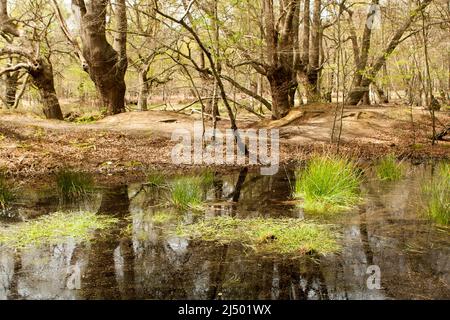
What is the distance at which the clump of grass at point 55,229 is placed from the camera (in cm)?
464

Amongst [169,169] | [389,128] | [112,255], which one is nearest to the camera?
[112,255]

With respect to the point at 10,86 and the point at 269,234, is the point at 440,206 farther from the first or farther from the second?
the point at 10,86

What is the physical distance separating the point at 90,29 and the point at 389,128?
8381mm

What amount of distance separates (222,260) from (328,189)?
7.79 ft

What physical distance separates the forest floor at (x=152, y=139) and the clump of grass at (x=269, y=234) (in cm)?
367

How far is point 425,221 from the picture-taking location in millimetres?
5121

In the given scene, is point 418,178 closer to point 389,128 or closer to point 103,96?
point 389,128

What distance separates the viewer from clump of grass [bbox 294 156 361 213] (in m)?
5.81

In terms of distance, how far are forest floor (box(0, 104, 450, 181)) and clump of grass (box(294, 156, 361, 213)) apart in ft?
7.61

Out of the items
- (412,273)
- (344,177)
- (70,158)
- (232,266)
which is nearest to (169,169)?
(70,158)

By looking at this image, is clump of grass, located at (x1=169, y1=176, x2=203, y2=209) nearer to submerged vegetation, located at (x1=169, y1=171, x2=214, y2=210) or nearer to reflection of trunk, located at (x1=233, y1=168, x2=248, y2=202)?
submerged vegetation, located at (x1=169, y1=171, x2=214, y2=210)

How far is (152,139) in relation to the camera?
414 inches

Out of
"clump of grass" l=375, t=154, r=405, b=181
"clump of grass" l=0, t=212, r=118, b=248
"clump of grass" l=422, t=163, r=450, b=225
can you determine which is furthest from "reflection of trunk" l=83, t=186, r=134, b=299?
"clump of grass" l=375, t=154, r=405, b=181

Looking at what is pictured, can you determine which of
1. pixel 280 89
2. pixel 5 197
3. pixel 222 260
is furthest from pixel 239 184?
pixel 280 89
